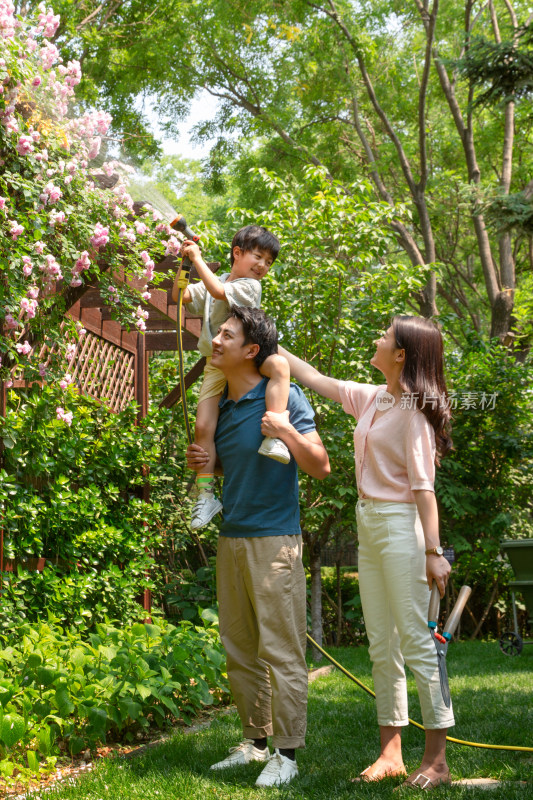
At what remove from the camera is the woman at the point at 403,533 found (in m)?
2.53

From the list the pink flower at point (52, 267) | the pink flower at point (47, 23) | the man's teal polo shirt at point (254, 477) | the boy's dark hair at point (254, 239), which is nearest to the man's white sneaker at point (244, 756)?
the man's teal polo shirt at point (254, 477)

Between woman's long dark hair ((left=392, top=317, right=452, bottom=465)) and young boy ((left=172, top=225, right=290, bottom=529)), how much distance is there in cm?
44

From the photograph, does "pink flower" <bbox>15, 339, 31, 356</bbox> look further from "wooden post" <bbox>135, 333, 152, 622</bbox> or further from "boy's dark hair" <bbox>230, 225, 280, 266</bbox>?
"wooden post" <bbox>135, 333, 152, 622</bbox>

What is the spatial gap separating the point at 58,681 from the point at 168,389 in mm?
5244

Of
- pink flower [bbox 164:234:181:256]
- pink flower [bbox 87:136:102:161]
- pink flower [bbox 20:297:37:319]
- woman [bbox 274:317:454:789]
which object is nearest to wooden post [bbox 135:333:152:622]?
pink flower [bbox 164:234:181:256]

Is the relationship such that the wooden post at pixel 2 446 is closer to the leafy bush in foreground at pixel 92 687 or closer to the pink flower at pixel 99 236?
the leafy bush in foreground at pixel 92 687

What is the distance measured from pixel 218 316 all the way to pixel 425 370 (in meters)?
0.93

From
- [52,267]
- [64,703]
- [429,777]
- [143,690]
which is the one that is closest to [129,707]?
[143,690]

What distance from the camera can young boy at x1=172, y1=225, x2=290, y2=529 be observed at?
2855mm

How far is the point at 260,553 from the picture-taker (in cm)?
272

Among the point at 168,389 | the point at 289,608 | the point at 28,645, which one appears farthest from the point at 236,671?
the point at 168,389

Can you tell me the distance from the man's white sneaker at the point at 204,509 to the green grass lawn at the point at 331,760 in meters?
0.89

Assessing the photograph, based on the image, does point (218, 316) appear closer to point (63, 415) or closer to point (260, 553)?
point (260, 553)

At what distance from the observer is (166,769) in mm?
2863
